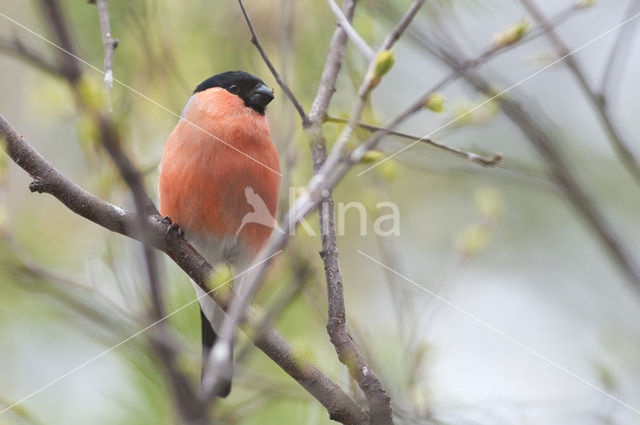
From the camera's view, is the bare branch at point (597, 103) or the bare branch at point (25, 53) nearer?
the bare branch at point (25, 53)

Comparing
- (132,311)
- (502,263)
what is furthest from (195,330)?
(502,263)

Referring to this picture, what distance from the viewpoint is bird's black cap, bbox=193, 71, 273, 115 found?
3.04 metres

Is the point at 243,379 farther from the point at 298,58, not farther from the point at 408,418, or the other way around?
the point at 298,58

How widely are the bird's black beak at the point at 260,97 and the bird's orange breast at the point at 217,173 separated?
0.11 metres

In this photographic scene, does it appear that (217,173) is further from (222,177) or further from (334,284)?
(334,284)

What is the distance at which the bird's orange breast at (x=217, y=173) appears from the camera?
2.72m

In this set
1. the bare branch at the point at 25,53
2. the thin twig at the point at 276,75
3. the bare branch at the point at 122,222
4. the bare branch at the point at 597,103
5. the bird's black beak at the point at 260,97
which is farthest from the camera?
the bird's black beak at the point at 260,97

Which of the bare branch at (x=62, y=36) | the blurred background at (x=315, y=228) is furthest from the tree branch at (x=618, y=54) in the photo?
the bare branch at (x=62, y=36)

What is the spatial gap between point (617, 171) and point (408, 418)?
3.82 m

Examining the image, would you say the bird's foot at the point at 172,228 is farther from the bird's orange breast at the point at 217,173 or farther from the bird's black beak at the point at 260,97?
the bird's black beak at the point at 260,97

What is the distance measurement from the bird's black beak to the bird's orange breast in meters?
0.11

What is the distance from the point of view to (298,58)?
3484 millimetres

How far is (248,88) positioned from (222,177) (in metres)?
0.52

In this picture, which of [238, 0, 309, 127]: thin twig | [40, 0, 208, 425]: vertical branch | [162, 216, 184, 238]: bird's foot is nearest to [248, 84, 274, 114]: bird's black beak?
[162, 216, 184, 238]: bird's foot
